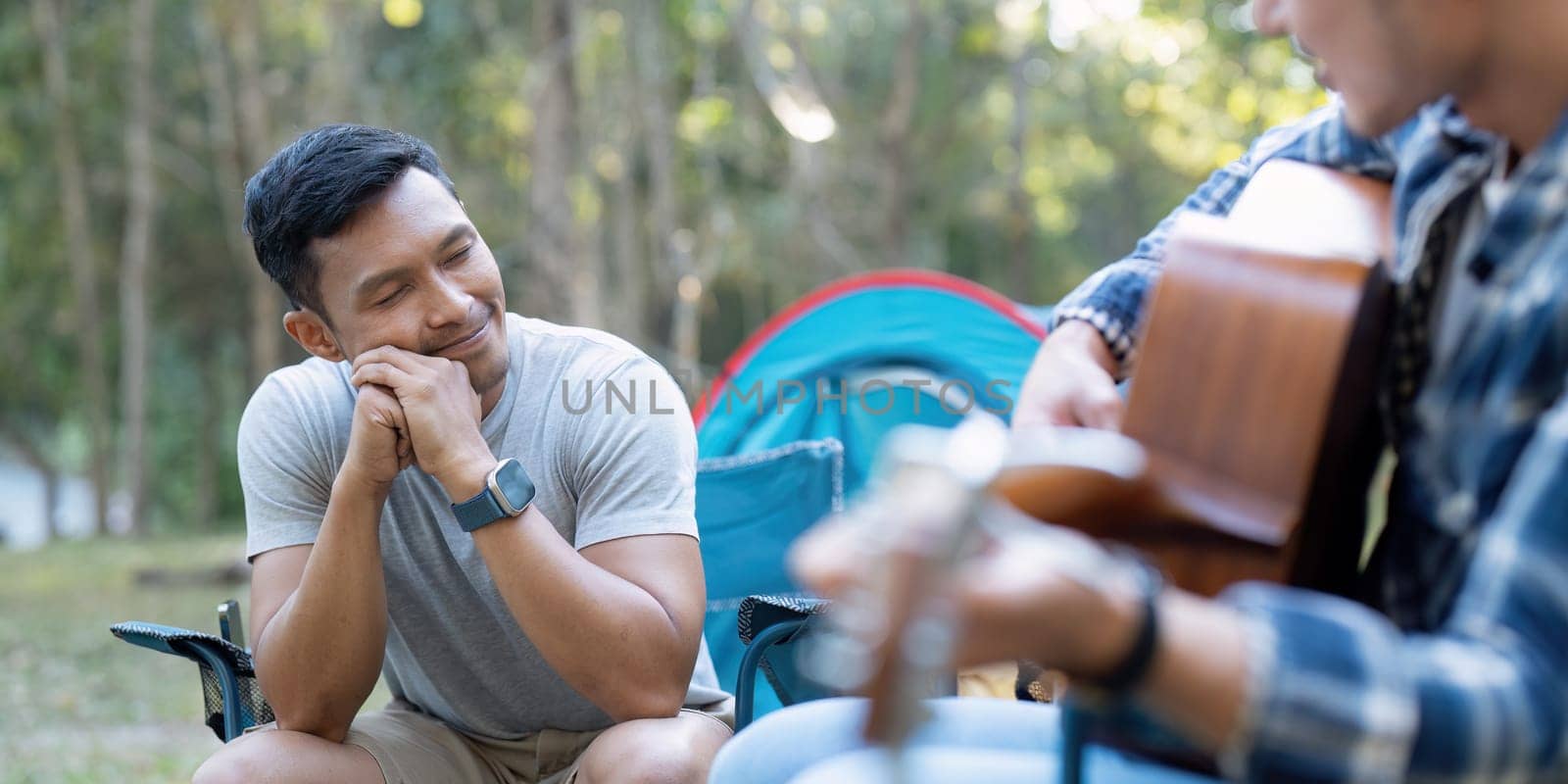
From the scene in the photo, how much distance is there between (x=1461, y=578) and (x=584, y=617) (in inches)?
46.7

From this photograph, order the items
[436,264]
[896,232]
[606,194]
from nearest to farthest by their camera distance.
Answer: [436,264], [896,232], [606,194]

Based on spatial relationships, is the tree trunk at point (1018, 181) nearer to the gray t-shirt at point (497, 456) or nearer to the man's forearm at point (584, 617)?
the gray t-shirt at point (497, 456)

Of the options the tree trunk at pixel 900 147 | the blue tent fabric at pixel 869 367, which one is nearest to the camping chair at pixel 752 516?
the blue tent fabric at pixel 869 367

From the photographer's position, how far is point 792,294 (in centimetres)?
1897

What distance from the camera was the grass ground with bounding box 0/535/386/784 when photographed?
4941 millimetres

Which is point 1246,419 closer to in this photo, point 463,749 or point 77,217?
point 463,749

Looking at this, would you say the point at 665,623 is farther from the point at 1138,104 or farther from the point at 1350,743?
the point at 1138,104

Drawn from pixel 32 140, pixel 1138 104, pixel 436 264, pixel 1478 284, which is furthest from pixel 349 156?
pixel 32 140

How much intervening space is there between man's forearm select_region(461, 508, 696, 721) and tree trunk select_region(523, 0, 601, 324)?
238 inches

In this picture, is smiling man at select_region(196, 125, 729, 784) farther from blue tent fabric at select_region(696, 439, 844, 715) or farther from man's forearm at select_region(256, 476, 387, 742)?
blue tent fabric at select_region(696, 439, 844, 715)

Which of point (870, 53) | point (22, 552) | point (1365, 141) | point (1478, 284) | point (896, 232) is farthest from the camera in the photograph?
point (870, 53)

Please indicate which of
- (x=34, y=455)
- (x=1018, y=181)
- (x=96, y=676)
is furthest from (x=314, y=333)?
(x=34, y=455)

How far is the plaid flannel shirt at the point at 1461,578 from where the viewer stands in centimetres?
92

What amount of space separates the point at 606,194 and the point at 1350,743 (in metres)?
15.1
